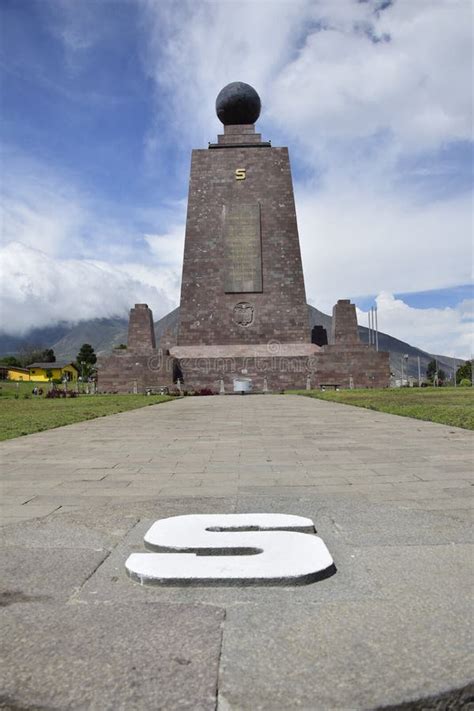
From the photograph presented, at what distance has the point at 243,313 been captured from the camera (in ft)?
103

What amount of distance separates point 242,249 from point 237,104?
9.49 meters

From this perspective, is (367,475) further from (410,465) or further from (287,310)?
(287,310)

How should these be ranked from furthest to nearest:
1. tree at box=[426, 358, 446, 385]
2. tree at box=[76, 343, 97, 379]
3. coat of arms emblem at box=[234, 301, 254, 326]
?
1. tree at box=[76, 343, 97, 379]
2. tree at box=[426, 358, 446, 385]
3. coat of arms emblem at box=[234, 301, 254, 326]

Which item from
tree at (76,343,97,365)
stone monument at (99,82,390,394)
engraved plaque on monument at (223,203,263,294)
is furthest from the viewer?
tree at (76,343,97,365)

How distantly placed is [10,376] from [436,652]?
9847 cm

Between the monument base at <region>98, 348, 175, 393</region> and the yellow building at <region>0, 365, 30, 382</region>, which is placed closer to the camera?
the monument base at <region>98, 348, 175, 393</region>

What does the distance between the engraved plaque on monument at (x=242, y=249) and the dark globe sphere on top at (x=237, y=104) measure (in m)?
6.40

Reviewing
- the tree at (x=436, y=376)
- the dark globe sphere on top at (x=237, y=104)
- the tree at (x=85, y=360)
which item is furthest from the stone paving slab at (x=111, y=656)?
the tree at (x=85, y=360)

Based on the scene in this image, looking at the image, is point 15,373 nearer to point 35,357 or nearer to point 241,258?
point 35,357

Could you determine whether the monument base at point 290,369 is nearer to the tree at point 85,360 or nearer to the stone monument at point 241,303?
the stone monument at point 241,303

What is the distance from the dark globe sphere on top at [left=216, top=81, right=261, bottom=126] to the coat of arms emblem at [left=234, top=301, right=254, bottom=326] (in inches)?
479

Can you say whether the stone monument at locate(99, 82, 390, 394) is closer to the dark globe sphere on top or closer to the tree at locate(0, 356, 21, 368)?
the dark globe sphere on top

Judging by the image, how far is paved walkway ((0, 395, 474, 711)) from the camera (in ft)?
5.64

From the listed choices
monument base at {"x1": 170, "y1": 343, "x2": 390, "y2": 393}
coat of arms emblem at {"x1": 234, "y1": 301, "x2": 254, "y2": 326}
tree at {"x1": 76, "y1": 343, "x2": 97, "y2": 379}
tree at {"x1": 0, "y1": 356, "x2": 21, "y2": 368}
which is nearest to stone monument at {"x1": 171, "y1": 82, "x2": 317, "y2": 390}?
coat of arms emblem at {"x1": 234, "y1": 301, "x2": 254, "y2": 326}
